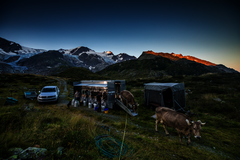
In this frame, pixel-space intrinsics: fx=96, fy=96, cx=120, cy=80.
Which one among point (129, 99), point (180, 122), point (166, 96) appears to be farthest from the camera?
point (166, 96)

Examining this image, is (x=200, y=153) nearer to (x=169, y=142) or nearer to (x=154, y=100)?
(x=169, y=142)

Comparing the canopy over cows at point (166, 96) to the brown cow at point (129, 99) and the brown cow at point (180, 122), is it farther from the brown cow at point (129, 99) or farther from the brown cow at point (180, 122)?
the brown cow at point (180, 122)

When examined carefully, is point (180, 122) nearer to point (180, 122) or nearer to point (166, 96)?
point (180, 122)

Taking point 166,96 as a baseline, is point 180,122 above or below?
above

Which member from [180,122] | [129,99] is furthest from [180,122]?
[129,99]

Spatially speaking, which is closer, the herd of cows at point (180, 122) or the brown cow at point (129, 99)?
the herd of cows at point (180, 122)

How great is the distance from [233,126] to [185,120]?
719cm

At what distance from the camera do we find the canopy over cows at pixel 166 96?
42.0ft

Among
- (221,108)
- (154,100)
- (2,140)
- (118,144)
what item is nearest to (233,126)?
(221,108)

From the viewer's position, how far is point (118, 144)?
17.9ft

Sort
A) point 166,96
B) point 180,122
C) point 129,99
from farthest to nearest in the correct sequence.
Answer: point 166,96
point 129,99
point 180,122

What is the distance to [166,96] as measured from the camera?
16.0 m

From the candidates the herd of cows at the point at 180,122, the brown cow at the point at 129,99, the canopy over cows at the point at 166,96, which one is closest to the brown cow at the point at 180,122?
the herd of cows at the point at 180,122

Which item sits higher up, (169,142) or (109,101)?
(109,101)
